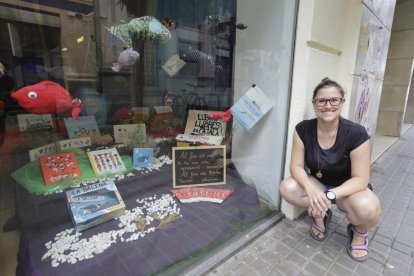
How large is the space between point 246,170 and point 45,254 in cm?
154

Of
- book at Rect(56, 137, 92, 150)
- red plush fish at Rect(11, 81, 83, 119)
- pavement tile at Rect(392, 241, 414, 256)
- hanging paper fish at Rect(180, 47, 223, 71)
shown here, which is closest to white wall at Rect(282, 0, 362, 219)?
pavement tile at Rect(392, 241, 414, 256)

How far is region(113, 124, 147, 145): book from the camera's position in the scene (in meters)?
2.50

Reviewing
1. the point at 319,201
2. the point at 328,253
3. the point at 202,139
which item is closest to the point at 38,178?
the point at 202,139

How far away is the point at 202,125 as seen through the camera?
2.45m

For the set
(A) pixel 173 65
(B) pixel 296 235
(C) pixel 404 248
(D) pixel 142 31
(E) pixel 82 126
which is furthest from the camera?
(A) pixel 173 65

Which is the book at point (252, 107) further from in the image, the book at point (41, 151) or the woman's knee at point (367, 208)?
the book at point (41, 151)

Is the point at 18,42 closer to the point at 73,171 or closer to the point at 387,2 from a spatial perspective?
the point at 73,171

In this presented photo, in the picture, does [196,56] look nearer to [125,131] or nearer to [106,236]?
[125,131]

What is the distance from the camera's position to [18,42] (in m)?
1.79

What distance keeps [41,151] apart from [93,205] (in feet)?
2.66

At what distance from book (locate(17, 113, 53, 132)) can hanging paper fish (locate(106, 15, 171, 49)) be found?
0.90m

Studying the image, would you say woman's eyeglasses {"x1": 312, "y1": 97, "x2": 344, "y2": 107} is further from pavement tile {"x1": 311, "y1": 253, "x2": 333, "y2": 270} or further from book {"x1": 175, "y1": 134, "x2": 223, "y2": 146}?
book {"x1": 175, "y1": 134, "x2": 223, "y2": 146}

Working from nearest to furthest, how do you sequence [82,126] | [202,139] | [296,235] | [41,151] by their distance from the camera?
[296,235]
[41,151]
[202,139]
[82,126]

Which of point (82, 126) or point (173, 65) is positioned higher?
point (173, 65)
